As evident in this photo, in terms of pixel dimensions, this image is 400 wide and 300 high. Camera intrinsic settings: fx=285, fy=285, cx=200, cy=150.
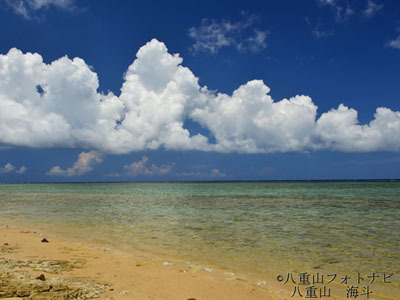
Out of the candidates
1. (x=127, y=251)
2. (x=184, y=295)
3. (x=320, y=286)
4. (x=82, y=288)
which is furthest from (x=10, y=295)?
(x=320, y=286)

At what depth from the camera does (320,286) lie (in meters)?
8.95

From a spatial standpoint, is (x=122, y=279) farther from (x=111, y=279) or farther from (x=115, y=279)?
(x=111, y=279)

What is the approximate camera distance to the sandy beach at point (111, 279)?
723cm

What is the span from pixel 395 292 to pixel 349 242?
6149 millimetres

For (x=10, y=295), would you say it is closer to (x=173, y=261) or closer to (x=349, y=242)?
(x=173, y=261)

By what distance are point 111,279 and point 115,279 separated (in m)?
0.11

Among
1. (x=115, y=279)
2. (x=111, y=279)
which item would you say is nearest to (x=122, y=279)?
(x=115, y=279)

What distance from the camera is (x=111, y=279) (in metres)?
8.47

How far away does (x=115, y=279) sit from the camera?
849 cm

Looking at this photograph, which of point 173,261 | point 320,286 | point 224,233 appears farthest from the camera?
point 224,233

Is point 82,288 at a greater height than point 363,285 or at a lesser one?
greater

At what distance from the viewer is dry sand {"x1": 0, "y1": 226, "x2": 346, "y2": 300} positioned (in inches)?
285

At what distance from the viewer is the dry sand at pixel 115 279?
725cm

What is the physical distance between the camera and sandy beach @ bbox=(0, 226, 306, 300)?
7.23 meters
